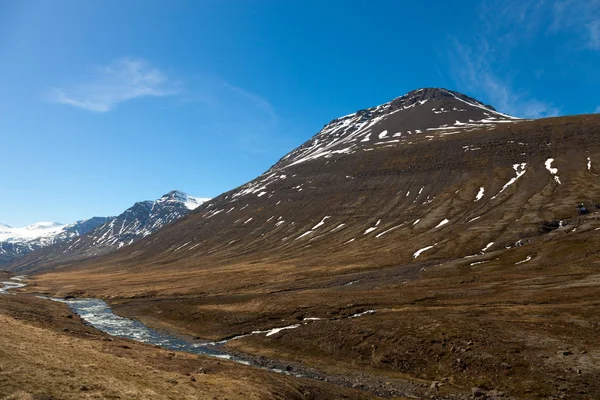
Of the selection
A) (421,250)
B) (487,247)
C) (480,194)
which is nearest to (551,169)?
(480,194)

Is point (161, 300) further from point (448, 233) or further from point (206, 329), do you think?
point (448, 233)

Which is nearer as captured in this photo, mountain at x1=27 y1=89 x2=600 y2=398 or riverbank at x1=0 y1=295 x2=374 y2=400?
riverbank at x1=0 y1=295 x2=374 y2=400

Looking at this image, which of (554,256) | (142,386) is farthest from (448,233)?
(142,386)

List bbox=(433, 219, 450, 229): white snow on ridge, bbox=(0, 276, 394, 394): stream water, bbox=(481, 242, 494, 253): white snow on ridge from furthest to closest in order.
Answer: bbox=(433, 219, 450, 229): white snow on ridge
bbox=(481, 242, 494, 253): white snow on ridge
bbox=(0, 276, 394, 394): stream water

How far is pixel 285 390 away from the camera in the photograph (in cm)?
3438

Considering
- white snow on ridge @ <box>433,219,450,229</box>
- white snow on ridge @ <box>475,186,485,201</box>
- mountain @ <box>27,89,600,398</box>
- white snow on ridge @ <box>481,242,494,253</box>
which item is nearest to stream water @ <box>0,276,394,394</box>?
mountain @ <box>27,89,600,398</box>

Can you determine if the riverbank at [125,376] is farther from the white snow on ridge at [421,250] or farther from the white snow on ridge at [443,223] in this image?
the white snow on ridge at [443,223]

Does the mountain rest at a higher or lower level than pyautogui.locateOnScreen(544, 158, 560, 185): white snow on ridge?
lower

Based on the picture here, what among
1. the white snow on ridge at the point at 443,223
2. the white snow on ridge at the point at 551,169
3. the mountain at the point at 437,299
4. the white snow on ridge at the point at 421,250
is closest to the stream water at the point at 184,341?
the mountain at the point at 437,299

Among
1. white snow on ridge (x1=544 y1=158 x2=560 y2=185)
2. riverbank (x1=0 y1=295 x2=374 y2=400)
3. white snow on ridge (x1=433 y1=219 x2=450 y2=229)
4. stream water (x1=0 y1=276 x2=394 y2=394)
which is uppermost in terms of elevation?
white snow on ridge (x1=544 y1=158 x2=560 y2=185)

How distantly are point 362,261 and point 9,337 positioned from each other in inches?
3833

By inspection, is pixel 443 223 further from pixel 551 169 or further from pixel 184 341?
pixel 184 341

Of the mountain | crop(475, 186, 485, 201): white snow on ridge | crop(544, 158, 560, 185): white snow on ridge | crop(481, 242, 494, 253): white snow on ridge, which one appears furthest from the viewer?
crop(475, 186, 485, 201): white snow on ridge

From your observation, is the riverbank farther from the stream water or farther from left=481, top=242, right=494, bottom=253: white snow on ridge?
left=481, top=242, right=494, bottom=253: white snow on ridge
